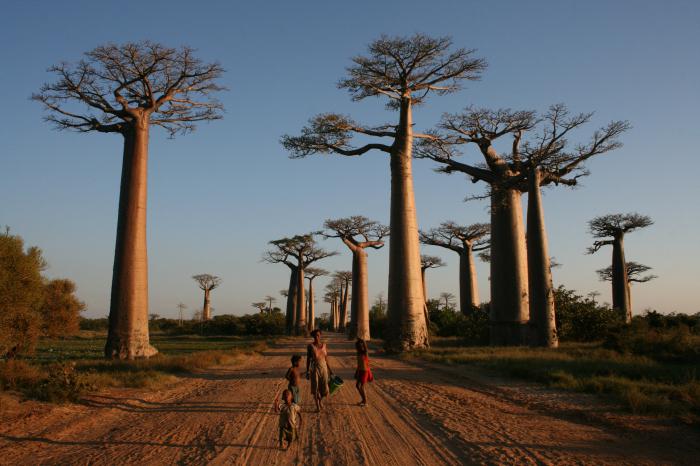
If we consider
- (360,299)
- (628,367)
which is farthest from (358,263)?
(628,367)

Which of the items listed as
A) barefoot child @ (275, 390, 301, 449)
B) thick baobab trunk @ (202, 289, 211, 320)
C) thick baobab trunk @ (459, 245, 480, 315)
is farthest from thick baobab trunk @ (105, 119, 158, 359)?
thick baobab trunk @ (202, 289, 211, 320)

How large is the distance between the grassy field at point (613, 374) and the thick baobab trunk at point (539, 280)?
1.12 metres

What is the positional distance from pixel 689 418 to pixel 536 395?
7.90 ft

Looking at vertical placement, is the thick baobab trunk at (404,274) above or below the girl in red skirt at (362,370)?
above

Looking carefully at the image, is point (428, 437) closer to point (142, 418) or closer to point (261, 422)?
point (261, 422)

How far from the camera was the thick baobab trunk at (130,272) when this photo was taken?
1400cm

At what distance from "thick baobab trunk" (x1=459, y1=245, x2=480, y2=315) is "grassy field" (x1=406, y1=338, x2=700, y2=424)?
1727 centimetres

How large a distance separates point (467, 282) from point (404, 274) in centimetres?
1675

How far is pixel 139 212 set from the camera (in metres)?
14.8

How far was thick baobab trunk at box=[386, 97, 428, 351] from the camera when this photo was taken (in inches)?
659

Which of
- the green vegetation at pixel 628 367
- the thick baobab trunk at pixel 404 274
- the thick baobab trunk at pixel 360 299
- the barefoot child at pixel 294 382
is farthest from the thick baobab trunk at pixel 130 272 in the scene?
the thick baobab trunk at pixel 360 299

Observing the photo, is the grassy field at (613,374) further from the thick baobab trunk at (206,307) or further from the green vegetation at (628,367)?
the thick baobab trunk at (206,307)

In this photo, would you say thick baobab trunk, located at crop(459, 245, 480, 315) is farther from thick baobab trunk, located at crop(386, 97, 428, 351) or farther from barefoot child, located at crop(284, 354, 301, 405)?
barefoot child, located at crop(284, 354, 301, 405)

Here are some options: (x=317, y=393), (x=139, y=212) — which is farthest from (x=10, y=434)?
(x=139, y=212)
